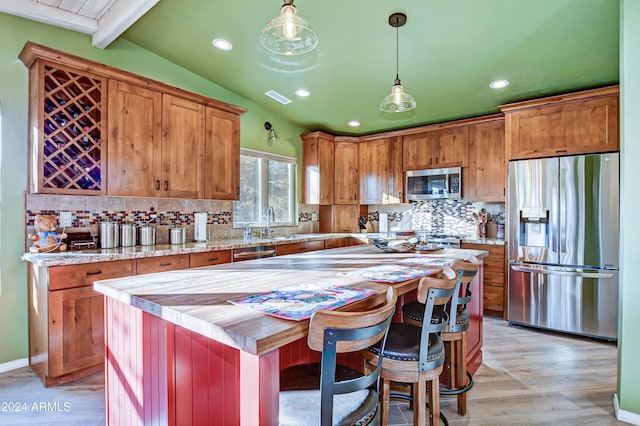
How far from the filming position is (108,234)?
297 centimetres

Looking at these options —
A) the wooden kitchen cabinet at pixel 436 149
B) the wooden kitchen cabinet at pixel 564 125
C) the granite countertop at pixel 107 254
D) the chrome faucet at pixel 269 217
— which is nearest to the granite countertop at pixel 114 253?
the granite countertop at pixel 107 254

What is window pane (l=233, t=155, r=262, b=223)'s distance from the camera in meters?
4.44

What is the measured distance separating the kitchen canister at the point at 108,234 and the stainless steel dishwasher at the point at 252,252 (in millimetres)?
1071

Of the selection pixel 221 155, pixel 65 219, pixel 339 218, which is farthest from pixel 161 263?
pixel 339 218

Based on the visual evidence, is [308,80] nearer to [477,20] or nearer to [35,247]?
[477,20]

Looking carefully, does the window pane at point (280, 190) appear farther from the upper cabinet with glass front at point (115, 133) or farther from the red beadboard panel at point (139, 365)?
the red beadboard panel at point (139, 365)

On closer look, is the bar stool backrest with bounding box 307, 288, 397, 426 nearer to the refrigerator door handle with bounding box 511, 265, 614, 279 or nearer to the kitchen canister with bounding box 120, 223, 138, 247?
the kitchen canister with bounding box 120, 223, 138, 247

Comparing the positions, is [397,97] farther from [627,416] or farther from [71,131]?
[71,131]

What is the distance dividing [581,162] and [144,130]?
422 centimetres

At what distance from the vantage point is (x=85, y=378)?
2.50 meters

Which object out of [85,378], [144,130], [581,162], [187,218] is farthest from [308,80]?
[85,378]

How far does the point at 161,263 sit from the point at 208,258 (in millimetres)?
462

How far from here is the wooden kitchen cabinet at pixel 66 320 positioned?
91.8 inches

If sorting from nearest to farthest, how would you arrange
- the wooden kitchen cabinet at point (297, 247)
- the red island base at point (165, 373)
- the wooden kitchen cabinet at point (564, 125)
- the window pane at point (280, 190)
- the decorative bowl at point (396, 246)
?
the red island base at point (165, 373), the decorative bowl at point (396, 246), the wooden kitchen cabinet at point (564, 125), the wooden kitchen cabinet at point (297, 247), the window pane at point (280, 190)
